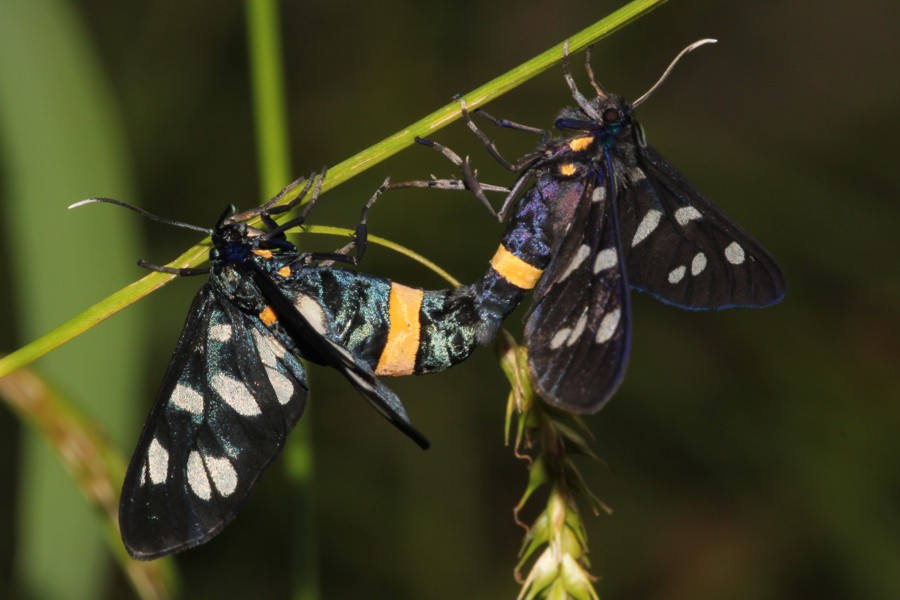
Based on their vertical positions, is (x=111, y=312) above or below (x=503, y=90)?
below

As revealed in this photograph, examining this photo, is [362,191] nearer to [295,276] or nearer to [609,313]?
[295,276]

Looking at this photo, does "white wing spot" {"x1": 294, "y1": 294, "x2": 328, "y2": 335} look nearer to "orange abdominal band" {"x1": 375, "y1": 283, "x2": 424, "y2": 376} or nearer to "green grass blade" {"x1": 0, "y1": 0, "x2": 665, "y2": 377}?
"orange abdominal band" {"x1": 375, "y1": 283, "x2": 424, "y2": 376}

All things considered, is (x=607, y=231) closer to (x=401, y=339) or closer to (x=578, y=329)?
(x=578, y=329)

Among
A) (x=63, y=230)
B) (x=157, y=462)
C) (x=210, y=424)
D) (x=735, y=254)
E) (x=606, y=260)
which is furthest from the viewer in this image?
(x=63, y=230)

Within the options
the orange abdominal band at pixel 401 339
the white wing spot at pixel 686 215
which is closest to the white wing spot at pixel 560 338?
the orange abdominal band at pixel 401 339

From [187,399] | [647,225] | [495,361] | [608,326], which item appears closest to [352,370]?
[608,326]

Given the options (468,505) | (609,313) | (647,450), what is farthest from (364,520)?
(609,313)

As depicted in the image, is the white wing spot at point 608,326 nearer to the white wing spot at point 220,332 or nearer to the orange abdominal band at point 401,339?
the orange abdominal band at point 401,339
